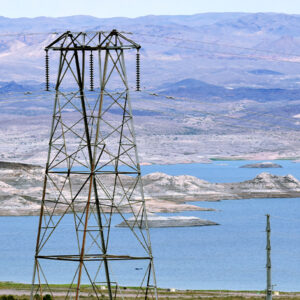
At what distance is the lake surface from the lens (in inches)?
2169

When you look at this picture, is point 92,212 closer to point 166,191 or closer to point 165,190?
point 166,191

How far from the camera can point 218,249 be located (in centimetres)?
7725

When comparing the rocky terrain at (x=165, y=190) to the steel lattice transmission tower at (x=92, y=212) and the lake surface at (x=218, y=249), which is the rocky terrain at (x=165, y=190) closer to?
the lake surface at (x=218, y=249)

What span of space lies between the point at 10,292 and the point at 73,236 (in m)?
50.2

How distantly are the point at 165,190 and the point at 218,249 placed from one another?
36048 mm

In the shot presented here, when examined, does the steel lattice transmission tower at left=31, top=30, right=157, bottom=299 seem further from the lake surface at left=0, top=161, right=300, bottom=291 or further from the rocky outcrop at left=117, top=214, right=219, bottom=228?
the rocky outcrop at left=117, top=214, right=219, bottom=228

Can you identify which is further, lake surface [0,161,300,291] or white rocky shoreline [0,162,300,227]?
white rocky shoreline [0,162,300,227]

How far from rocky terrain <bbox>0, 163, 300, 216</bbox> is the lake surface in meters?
1.22

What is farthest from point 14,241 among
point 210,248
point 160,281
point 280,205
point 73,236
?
point 280,205

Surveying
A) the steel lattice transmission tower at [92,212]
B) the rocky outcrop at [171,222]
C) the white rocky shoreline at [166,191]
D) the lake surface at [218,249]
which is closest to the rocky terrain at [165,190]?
the white rocky shoreline at [166,191]

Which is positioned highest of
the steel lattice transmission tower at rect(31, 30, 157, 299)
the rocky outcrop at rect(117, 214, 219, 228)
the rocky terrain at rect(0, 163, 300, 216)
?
the steel lattice transmission tower at rect(31, 30, 157, 299)

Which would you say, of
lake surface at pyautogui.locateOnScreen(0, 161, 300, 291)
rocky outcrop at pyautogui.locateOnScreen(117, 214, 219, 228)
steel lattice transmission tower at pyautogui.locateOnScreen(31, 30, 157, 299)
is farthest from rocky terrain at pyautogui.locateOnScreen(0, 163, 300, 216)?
rocky outcrop at pyautogui.locateOnScreen(117, 214, 219, 228)

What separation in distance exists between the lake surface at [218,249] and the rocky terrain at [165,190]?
4.01 feet

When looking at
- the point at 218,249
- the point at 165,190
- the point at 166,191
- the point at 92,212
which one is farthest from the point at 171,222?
the point at 92,212
